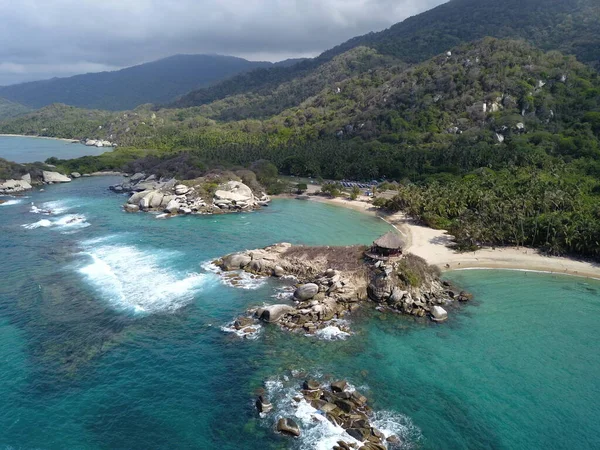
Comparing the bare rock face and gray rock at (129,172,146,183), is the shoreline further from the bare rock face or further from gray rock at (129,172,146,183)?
the bare rock face

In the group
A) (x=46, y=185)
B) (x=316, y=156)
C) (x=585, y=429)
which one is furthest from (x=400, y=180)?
(x=46, y=185)

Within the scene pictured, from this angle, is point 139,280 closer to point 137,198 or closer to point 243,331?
point 243,331

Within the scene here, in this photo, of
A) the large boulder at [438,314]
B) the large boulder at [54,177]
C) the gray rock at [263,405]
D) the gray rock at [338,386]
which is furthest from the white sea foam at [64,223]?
the large boulder at [438,314]

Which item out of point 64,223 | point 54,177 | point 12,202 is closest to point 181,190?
point 64,223

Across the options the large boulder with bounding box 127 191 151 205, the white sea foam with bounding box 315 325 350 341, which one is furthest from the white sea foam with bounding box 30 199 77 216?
the white sea foam with bounding box 315 325 350 341

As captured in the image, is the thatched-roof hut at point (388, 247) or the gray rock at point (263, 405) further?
the thatched-roof hut at point (388, 247)

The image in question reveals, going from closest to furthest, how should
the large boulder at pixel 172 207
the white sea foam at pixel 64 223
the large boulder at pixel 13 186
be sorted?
the white sea foam at pixel 64 223 → the large boulder at pixel 172 207 → the large boulder at pixel 13 186

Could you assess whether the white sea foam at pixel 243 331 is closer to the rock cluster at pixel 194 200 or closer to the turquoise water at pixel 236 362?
the turquoise water at pixel 236 362
